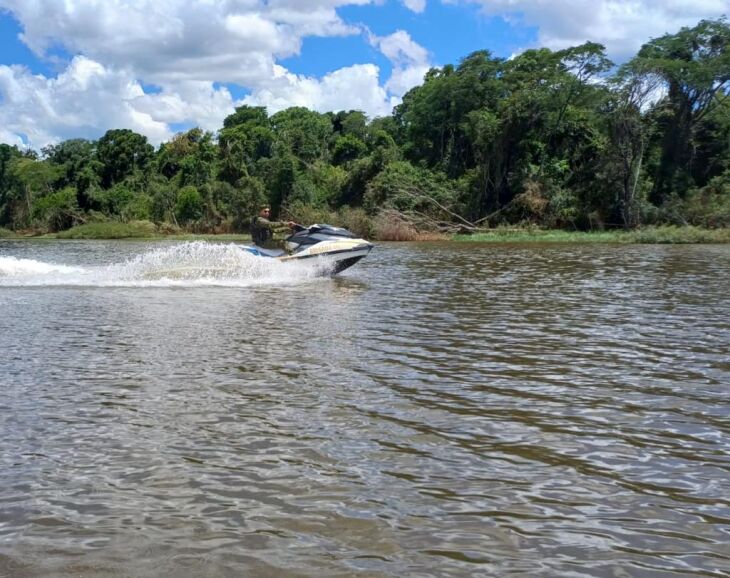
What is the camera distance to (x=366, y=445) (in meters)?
4.79

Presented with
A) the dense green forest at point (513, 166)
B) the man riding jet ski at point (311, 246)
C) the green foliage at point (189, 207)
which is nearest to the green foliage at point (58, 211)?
the dense green forest at point (513, 166)

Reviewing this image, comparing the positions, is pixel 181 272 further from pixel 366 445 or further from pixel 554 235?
pixel 554 235

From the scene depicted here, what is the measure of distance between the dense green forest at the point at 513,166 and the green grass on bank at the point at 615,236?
104 inches

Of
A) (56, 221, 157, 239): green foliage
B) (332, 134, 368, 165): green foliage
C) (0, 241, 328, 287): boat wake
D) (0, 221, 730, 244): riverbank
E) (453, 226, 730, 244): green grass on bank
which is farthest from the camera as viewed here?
(332, 134, 368, 165): green foliage

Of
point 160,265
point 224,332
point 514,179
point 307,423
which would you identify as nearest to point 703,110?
point 514,179

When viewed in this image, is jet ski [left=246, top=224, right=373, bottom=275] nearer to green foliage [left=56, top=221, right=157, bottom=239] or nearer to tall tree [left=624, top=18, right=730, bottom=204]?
tall tree [left=624, top=18, right=730, bottom=204]

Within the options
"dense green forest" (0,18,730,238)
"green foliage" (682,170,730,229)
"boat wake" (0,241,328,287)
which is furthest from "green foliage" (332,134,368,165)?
"boat wake" (0,241,328,287)

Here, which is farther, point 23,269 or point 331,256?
point 23,269

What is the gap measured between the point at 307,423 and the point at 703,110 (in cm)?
4528

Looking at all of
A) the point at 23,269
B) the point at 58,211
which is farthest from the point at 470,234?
the point at 58,211

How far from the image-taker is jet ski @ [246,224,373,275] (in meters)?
16.8

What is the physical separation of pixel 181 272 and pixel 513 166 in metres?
35.5

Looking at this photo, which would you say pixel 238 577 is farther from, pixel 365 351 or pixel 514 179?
pixel 514 179

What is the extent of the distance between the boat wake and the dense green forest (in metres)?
25.2
